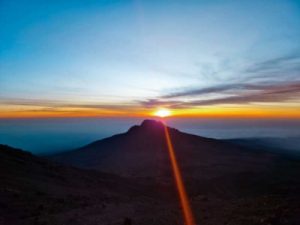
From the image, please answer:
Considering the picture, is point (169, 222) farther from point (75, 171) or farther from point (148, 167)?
point (148, 167)

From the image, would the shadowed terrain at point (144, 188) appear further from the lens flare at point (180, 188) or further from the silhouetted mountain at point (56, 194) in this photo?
the lens flare at point (180, 188)

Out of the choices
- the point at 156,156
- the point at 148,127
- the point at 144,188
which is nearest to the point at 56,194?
the point at 144,188

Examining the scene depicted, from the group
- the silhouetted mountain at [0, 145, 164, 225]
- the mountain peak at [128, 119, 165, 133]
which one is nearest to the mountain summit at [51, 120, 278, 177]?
the mountain peak at [128, 119, 165, 133]

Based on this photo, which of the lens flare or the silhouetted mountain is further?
the silhouetted mountain

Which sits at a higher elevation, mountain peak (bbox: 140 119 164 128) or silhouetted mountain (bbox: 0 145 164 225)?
mountain peak (bbox: 140 119 164 128)

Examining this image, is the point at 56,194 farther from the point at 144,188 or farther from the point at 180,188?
the point at 180,188

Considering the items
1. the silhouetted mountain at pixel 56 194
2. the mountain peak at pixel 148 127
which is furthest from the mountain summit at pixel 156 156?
the silhouetted mountain at pixel 56 194

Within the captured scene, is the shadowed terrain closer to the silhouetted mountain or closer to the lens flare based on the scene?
the silhouetted mountain
